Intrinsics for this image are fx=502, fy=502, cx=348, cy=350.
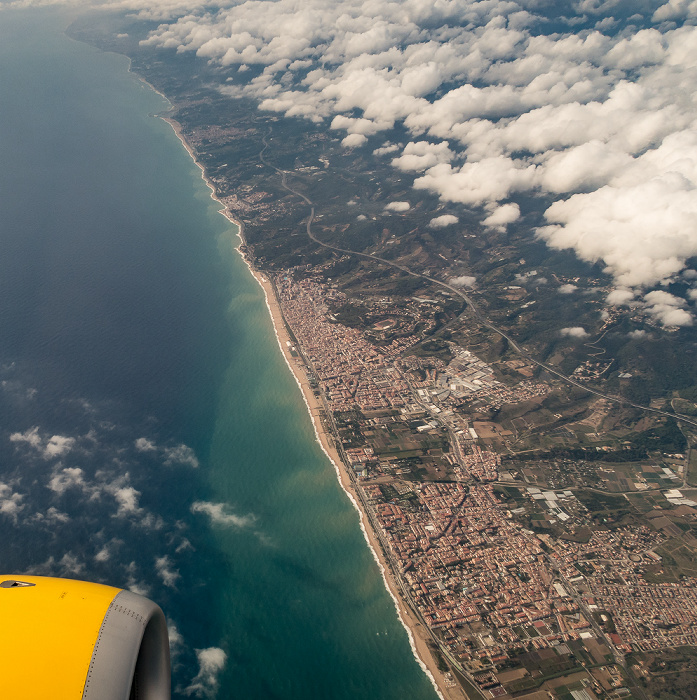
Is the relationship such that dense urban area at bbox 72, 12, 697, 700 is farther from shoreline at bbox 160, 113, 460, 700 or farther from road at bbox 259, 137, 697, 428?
shoreline at bbox 160, 113, 460, 700

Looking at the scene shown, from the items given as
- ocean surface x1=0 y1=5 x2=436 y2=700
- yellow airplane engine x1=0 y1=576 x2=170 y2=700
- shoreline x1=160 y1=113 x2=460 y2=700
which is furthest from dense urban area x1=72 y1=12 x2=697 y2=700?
yellow airplane engine x1=0 y1=576 x2=170 y2=700

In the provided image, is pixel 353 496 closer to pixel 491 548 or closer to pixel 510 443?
pixel 491 548

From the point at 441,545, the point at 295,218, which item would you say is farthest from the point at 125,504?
the point at 295,218

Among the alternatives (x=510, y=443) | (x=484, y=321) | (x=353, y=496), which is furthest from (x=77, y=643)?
(x=484, y=321)

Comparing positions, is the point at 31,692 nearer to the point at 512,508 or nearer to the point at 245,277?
the point at 512,508

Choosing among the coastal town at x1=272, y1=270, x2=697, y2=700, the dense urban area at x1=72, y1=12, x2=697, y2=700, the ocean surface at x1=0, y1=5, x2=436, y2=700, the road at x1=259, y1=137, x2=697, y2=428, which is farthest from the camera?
the road at x1=259, y1=137, x2=697, y2=428

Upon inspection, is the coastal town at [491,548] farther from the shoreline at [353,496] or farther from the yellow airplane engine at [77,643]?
the yellow airplane engine at [77,643]
